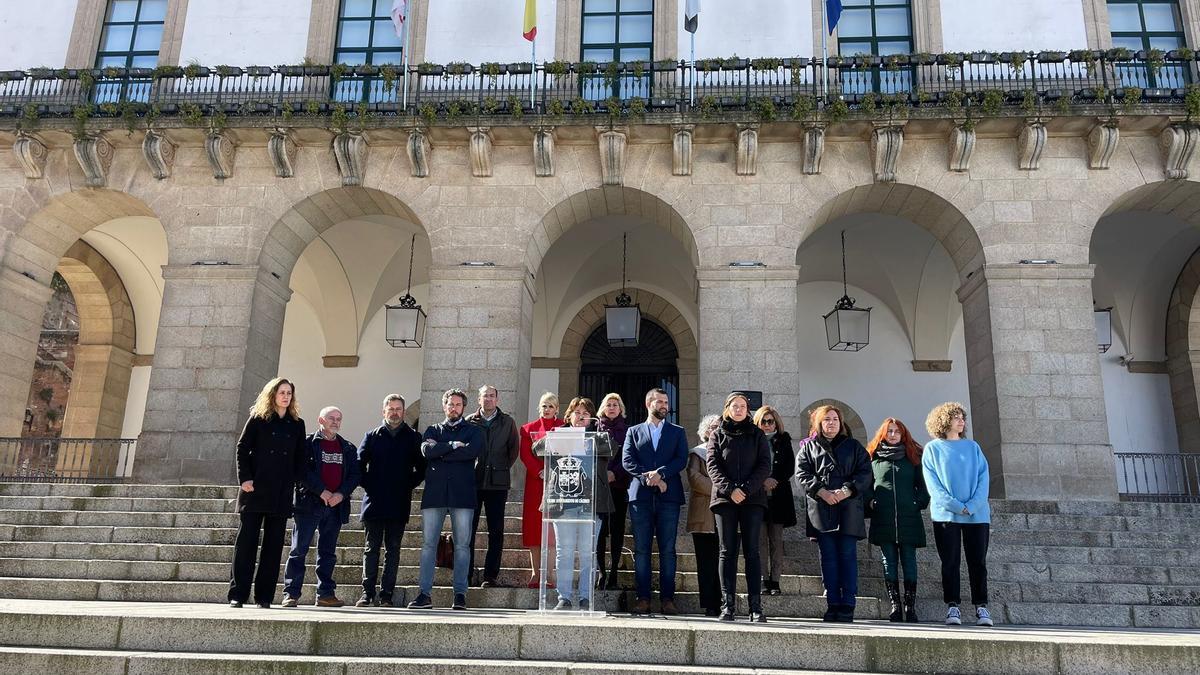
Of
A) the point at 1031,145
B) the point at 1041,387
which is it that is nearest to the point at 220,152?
the point at 1031,145

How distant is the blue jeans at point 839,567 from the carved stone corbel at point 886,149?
7025 mm

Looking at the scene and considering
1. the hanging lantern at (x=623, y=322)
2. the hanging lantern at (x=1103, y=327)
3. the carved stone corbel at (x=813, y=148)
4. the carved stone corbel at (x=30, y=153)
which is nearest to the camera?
the carved stone corbel at (x=813, y=148)

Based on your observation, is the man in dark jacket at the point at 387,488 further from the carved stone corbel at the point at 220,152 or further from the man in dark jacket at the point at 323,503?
the carved stone corbel at the point at 220,152

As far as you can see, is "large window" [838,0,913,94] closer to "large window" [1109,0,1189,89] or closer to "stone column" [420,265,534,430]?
"large window" [1109,0,1189,89]

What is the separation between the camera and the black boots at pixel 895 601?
662cm

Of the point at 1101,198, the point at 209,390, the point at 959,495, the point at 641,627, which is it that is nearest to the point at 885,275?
the point at 1101,198

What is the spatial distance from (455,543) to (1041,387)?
837 centimetres

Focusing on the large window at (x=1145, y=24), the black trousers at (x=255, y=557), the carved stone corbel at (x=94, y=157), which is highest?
the large window at (x=1145, y=24)

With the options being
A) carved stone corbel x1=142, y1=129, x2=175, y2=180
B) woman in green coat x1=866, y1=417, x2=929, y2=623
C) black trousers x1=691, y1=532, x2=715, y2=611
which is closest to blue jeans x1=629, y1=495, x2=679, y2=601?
black trousers x1=691, y1=532, x2=715, y2=611

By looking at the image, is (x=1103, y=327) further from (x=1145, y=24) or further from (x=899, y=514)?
(x=899, y=514)

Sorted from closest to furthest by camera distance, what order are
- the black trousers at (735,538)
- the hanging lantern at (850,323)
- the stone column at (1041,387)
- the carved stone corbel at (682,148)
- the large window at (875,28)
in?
the black trousers at (735,538)
the stone column at (1041,387)
the carved stone corbel at (682,148)
the large window at (875,28)
the hanging lantern at (850,323)

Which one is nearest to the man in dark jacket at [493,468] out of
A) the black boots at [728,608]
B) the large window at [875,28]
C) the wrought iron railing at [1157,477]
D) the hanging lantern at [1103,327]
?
the black boots at [728,608]

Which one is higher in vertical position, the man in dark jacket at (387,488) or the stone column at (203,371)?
the stone column at (203,371)

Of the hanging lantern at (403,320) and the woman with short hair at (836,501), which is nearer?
the woman with short hair at (836,501)
